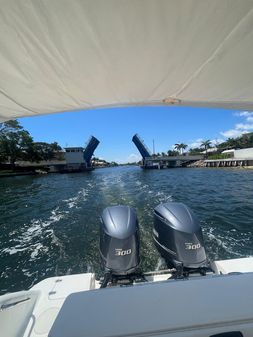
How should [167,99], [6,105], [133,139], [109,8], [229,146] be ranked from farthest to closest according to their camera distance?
[229,146] → [133,139] → [167,99] → [6,105] → [109,8]

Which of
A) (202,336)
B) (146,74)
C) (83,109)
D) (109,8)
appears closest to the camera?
(202,336)

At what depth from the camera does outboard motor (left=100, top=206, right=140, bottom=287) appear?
49.0 inches

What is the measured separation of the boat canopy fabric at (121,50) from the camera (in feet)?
2.06

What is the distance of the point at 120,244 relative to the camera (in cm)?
130

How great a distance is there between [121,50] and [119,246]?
1077 millimetres

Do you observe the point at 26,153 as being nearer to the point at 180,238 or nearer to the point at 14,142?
the point at 14,142

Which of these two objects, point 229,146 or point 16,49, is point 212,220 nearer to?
point 16,49

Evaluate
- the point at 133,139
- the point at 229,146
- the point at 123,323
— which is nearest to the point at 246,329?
the point at 123,323

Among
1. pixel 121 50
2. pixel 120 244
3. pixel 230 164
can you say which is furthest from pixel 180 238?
pixel 230 164

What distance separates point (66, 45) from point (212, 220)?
3512 mm

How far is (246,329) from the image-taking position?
0.50m

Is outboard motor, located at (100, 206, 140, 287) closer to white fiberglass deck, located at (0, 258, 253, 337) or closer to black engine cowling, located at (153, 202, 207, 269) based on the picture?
black engine cowling, located at (153, 202, 207, 269)

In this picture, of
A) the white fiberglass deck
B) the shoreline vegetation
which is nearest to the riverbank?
the shoreline vegetation

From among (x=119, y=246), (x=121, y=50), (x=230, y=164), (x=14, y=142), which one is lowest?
(x=119, y=246)
